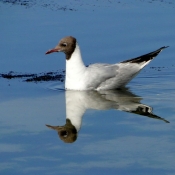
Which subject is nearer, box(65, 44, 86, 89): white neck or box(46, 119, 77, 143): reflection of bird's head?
box(46, 119, 77, 143): reflection of bird's head

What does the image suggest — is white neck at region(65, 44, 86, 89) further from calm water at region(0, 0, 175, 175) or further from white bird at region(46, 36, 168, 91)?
calm water at region(0, 0, 175, 175)

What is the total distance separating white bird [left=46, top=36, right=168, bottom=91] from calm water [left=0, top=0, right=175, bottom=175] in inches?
6.8

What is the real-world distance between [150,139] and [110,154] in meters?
0.73

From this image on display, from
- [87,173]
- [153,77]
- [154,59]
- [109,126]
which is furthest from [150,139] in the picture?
[154,59]

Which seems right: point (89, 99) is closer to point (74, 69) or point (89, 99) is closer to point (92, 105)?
point (92, 105)

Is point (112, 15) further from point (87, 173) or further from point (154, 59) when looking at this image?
point (87, 173)

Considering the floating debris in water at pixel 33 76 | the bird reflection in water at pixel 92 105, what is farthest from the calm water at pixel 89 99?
the floating debris in water at pixel 33 76

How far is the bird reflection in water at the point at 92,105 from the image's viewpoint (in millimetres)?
9305

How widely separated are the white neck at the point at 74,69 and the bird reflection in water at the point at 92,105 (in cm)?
17

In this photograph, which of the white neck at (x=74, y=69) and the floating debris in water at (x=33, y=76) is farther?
the floating debris in water at (x=33, y=76)

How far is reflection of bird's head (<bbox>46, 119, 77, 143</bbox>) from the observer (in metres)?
8.94

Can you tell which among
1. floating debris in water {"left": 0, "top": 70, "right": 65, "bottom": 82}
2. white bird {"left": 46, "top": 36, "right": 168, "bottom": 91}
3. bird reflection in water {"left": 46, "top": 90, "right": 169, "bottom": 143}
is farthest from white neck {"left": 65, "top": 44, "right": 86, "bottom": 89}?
floating debris in water {"left": 0, "top": 70, "right": 65, "bottom": 82}

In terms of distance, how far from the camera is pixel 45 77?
11.8 metres

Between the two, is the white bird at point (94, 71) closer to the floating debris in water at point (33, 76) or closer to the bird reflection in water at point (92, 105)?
the bird reflection in water at point (92, 105)
